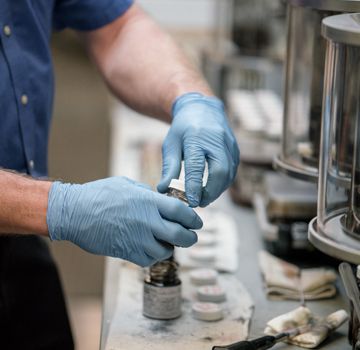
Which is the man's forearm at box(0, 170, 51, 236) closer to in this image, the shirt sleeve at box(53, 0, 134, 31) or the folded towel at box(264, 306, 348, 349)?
the folded towel at box(264, 306, 348, 349)

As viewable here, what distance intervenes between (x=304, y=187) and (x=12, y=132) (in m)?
0.72

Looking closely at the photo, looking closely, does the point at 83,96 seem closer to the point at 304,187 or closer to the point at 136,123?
the point at 136,123

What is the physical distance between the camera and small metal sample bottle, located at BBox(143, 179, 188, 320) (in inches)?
58.6

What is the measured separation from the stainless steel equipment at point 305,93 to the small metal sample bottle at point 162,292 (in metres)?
0.33

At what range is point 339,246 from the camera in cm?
123

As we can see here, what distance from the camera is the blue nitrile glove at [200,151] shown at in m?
1.42

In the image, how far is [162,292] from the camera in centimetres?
149

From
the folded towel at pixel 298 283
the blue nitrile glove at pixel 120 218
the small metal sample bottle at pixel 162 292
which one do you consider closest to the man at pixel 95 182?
the blue nitrile glove at pixel 120 218

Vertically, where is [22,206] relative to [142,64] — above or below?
below

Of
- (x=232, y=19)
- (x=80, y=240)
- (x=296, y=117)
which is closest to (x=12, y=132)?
(x=80, y=240)

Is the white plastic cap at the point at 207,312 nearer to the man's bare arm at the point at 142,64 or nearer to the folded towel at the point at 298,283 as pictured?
the folded towel at the point at 298,283

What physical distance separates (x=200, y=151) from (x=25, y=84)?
0.44m

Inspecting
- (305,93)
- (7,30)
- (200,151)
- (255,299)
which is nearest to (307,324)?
(255,299)

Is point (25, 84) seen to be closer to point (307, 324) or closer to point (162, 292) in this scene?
point (162, 292)
